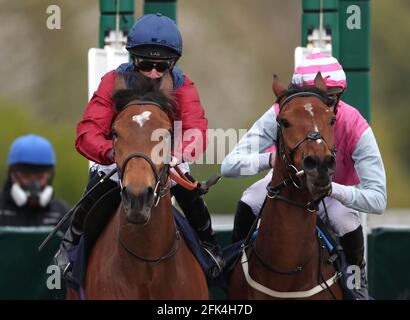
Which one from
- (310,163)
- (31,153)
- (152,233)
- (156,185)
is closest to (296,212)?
(310,163)

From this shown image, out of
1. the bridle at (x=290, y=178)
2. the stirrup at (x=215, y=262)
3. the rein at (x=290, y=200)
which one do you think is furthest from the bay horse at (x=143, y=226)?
the bridle at (x=290, y=178)

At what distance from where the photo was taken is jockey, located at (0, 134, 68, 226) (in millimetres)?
9336

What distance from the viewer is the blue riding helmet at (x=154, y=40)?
721cm

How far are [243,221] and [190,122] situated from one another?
3.87 ft

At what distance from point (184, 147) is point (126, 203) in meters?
0.72

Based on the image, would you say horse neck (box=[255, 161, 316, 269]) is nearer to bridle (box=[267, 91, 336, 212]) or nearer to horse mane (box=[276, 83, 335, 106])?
bridle (box=[267, 91, 336, 212])

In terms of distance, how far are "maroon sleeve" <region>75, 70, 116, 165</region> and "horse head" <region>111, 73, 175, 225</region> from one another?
0.22 meters

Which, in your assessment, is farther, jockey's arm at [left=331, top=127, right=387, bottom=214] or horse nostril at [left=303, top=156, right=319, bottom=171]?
jockey's arm at [left=331, top=127, right=387, bottom=214]

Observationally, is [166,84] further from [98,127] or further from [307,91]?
[307,91]

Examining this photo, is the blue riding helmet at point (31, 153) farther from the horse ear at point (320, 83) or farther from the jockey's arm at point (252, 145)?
the horse ear at point (320, 83)

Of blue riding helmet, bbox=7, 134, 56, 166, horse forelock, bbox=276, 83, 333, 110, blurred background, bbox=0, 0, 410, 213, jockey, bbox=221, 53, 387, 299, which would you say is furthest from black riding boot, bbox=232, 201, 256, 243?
blurred background, bbox=0, 0, 410, 213

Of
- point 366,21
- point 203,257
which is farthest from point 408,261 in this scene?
point 203,257

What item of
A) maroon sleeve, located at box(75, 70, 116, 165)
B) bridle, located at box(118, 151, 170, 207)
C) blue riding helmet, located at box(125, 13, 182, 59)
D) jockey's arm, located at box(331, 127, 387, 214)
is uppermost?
blue riding helmet, located at box(125, 13, 182, 59)

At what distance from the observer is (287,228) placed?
7.09 meters
